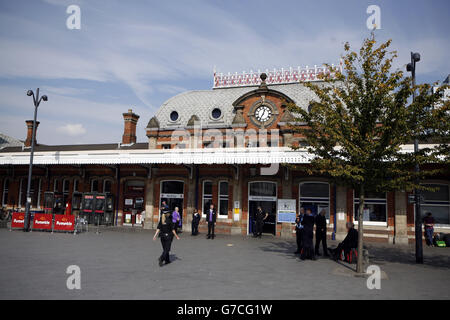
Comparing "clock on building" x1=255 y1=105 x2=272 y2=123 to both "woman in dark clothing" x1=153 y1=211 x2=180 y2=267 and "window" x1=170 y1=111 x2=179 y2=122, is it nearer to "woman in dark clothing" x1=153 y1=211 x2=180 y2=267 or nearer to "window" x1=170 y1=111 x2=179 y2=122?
"window" x1=170 y1=111 x2=179 y2=122

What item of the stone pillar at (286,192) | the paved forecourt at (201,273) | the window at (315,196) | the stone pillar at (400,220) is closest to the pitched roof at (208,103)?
the stone pillar at (286,192)

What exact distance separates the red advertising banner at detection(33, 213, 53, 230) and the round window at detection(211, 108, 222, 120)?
485 inches

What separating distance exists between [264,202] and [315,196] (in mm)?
3070

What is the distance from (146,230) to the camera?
21000mm

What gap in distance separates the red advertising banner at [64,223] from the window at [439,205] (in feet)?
60.2

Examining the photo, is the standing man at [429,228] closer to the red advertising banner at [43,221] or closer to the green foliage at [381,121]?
the green foliage at [381,121]

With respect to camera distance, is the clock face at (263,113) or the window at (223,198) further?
the clock face at (263,113)

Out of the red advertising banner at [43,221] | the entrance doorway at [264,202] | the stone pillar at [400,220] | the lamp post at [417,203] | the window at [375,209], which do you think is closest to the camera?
the lamp post at [417,203]

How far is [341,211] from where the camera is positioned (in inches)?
717

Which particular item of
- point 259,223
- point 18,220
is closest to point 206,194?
point 259,223

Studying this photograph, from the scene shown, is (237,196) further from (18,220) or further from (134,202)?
(18,220)

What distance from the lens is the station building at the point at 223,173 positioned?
707 inches
